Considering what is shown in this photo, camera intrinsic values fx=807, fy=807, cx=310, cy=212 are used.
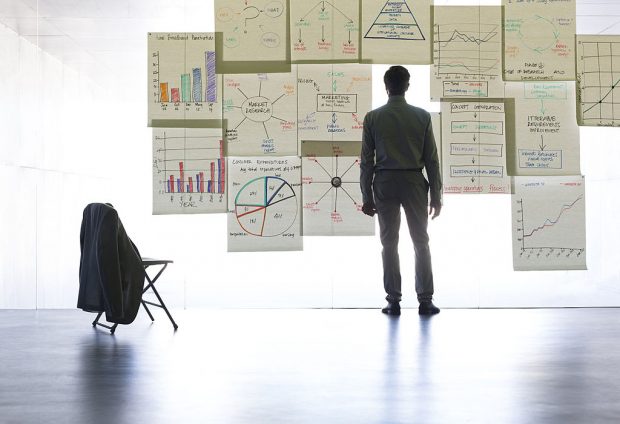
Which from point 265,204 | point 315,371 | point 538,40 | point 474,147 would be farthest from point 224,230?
point 315,371

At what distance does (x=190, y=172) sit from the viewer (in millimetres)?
5516

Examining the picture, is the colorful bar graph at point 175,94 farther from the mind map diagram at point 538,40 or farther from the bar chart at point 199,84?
the mind map diagram at point 538,40

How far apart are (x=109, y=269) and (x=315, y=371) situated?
1.51 metres

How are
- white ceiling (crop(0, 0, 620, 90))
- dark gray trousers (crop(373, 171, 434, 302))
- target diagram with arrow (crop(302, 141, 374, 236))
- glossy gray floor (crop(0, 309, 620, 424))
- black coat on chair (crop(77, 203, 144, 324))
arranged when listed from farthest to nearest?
white ceiling (crop(0, 0, 620, 90)) → target diagram with arrow (crop(302, 141, 374, 236)) → dark gray trousers (crop(373, 171, 434, 302)) → black coat on chair (crop(77, 203, 144, 324)) → glossy gray floor (crop(0, 309, 620, 424))

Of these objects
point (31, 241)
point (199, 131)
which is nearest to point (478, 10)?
point (199, 131)

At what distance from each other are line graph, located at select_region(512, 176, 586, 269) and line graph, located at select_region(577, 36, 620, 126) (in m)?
0.47

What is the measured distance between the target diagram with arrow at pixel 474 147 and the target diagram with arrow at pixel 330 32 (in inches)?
30.9

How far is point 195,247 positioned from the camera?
5621mm

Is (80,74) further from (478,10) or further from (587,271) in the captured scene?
(587,271)

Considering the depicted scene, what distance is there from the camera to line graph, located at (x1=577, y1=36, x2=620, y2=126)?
5.57 m

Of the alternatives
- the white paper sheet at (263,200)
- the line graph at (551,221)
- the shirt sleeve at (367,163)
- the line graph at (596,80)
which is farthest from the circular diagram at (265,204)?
the line graph at (596,80)

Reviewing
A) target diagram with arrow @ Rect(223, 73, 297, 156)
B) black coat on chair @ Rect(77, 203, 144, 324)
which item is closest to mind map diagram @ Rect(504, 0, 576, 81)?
target diagram with arrow @ Rect(223, 73, 297, 156)

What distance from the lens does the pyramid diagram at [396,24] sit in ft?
18.1

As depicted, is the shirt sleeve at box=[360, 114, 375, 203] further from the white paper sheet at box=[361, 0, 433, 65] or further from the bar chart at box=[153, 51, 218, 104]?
the bar chart at box=[153, 51, 218, 104]
